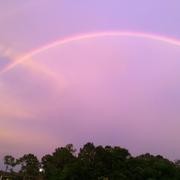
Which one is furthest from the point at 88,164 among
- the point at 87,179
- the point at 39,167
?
the point at 39,167

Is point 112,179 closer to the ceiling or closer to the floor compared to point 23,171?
closer to the floor

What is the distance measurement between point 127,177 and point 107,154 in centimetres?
673

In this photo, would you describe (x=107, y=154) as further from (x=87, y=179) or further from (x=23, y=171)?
(x=23, y=171)

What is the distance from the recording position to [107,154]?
82.2 metres

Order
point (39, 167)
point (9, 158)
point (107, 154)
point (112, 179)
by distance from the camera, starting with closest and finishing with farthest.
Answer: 1. point (112, 179)
2. point (107, 154)
3. point (39, 167)
4. point (9, 158)

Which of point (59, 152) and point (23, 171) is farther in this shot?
point (23, 171)

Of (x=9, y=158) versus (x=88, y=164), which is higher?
(x=9, y=158)

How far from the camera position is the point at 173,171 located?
81375 mm

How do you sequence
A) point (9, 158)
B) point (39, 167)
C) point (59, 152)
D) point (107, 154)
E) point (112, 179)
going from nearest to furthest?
1. point (112, 179)
2. point (107, 154)
3. point (59, 152)
4. point (39, 167)
5. point (9, 158)

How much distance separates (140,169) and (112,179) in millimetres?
6613

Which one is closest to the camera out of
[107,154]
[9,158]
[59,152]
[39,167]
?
[107,154]

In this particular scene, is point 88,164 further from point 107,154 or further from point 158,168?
point 158,168

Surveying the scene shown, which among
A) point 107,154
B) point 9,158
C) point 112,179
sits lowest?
point 112,179

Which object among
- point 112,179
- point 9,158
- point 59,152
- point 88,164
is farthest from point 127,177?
point 9,158
